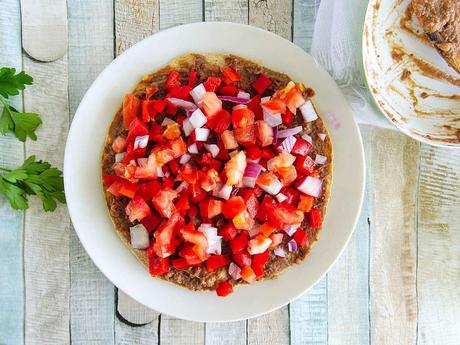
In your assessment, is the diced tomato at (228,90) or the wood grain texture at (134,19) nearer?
the diced tomato at (228,90)

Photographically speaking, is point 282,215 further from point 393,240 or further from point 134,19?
point 134,19

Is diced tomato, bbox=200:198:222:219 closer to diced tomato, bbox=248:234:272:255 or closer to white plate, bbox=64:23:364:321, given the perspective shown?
diced tomato, bbox=248:234:272:255

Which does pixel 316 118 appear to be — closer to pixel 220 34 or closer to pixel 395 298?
pixel 220 34

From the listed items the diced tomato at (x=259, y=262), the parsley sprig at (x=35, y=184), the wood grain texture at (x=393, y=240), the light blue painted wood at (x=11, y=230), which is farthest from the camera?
the wood grain texture at (x=393, y=240)

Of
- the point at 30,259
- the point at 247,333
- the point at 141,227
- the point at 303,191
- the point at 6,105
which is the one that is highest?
the point at 6,105

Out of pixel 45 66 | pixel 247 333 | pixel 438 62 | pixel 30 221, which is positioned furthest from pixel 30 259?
pixel 438 62

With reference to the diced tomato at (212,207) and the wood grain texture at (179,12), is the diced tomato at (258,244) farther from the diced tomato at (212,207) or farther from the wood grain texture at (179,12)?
the wood grain texture at (179,12)

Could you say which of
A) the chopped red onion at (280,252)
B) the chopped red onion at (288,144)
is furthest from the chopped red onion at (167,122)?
the chopped red onion at (280,252)

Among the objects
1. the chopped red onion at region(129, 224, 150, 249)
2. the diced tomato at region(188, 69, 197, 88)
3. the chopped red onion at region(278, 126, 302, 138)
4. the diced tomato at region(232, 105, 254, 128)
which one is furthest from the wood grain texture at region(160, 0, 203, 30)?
the chopped red onion at region(129, 224, 150, 249)
